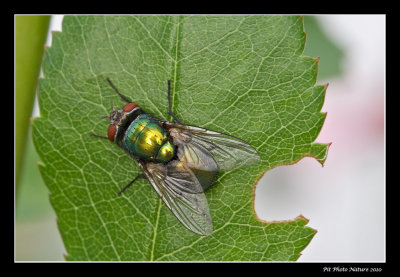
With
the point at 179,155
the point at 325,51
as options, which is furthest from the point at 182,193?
the point at 325,51

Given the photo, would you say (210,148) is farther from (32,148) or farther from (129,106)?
(32,148)

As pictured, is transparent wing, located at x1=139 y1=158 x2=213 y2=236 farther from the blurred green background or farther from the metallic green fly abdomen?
the blurred green background

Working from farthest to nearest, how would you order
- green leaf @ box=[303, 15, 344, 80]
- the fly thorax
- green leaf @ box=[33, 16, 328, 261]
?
green leaf @ box=[303, 15, 344, 80], the fly thorax, green leaf @ box=[33, 16, 328, 261]

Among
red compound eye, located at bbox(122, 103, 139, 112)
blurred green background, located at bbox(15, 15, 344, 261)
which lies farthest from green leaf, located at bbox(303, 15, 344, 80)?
red compound eye, located at bbox(122, 103, 139, 112)

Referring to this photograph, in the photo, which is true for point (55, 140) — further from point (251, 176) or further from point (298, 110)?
point (298, 110)

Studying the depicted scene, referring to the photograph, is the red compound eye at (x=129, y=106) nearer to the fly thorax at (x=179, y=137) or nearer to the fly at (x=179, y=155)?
the fly at (x=179, y=155)

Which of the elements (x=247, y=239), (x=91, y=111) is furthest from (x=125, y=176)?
(x=247, y=239)
